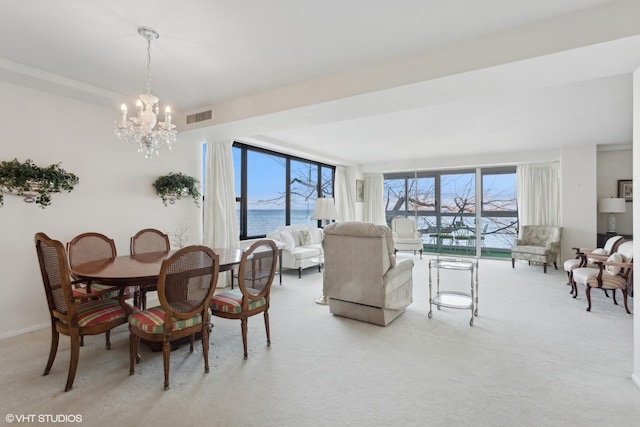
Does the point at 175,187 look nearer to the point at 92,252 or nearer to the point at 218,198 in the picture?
the point at 218,198

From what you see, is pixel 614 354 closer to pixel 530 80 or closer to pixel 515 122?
pixel 530 80

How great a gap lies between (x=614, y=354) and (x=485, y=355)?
110 centimetres

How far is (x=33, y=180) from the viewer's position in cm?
308

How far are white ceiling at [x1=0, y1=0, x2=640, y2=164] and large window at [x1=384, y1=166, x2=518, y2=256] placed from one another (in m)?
3.76

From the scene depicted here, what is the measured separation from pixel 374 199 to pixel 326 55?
22.5 ft

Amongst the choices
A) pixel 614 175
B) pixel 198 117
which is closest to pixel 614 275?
pixel 614 175

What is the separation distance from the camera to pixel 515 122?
484cm

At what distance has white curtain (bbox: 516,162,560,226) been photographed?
7.03 metres

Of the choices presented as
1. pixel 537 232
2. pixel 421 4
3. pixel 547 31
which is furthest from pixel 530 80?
pixel 537 232

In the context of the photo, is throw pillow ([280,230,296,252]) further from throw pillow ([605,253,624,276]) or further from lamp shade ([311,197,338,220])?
throw pillow ([605,253,624,276])

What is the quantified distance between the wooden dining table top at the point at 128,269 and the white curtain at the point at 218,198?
5.51ft

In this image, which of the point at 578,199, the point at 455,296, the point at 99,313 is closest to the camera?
the point at 99,313

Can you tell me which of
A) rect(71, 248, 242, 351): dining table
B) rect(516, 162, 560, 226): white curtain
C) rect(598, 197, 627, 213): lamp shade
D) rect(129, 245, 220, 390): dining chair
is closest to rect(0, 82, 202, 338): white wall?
rect(71, 248, 242, 351): dining table

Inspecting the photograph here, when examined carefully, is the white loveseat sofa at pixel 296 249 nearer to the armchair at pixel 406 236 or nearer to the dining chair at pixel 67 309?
the armchair at pixel 406 236
